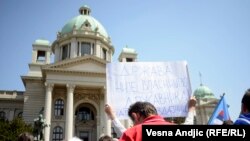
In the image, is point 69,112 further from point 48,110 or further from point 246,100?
point 246,100

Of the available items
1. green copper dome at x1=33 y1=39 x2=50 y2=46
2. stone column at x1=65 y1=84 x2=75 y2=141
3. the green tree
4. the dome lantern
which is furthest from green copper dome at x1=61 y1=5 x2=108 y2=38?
the green tree

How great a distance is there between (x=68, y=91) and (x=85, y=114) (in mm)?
5431

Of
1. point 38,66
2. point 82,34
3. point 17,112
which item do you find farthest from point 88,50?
point 17,112

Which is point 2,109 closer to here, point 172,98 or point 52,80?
point 52,80

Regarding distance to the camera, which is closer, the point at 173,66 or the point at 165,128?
the point at 165,128

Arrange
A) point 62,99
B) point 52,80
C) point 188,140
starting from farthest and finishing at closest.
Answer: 1. point 62,99
2. point 52,80
3. point 188,140

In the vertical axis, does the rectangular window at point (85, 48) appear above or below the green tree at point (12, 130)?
above

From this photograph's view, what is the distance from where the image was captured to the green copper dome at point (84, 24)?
5238cm

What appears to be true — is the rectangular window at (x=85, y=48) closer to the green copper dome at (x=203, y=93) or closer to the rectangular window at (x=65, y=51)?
the rectangular window at (x=65, y=51)

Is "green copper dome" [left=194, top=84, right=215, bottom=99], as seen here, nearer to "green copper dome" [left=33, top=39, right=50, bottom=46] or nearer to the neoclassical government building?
Answer: the neoclassical government building

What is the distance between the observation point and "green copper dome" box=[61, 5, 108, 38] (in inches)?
2062

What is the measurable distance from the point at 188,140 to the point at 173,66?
3840mm

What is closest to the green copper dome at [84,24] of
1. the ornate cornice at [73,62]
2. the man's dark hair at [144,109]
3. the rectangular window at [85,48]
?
the rectangular window at [85,48]

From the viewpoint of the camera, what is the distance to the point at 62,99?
134ft
